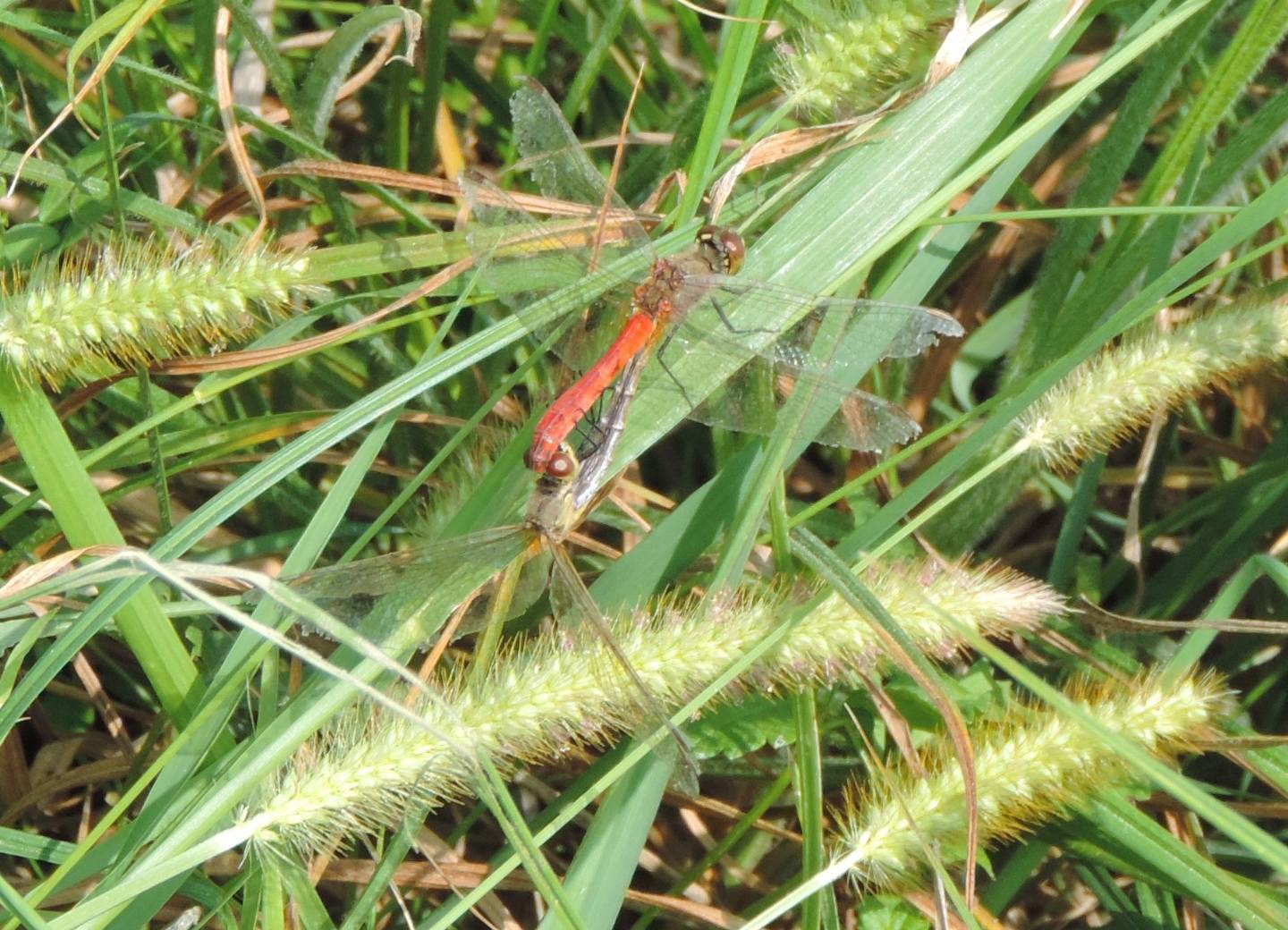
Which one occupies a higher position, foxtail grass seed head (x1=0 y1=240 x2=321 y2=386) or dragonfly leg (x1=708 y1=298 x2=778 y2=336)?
foxtail grass seed head (x1=0 y1=240 x2=321 y2=386)

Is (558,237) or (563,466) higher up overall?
(558,237)

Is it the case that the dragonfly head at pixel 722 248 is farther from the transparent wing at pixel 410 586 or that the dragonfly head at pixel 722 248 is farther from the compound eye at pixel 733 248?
the transparent wing at pixel 410 586

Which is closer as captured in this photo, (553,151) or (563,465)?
(563,465)

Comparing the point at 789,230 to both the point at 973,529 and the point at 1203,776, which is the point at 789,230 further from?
the point at 1203,776

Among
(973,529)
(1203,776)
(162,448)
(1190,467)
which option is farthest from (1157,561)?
(162,448)

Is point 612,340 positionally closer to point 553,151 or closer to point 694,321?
point 694,321

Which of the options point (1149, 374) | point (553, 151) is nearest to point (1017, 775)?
point (1149, 374)

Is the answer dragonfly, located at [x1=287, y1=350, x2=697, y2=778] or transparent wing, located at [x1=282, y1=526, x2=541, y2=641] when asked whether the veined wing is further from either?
transparent wing, located at [x1=282, y1=526, x2=541, y2=641]

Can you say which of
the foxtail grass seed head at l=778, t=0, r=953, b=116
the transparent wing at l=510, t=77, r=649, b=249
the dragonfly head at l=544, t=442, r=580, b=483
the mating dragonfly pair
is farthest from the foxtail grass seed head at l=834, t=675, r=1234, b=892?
the transparent wing at l=510, t=77, r=649, b=249
